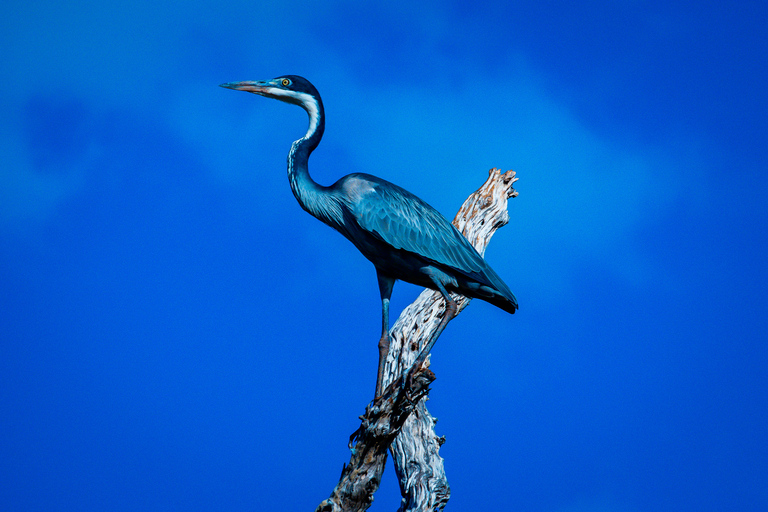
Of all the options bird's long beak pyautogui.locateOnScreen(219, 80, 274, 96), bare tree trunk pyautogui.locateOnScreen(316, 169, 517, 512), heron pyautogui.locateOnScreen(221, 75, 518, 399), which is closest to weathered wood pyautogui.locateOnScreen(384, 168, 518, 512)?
bare tree trunk pyautogui.locateOnScreen(316, 169, 517, 512)

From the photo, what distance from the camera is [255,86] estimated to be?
4.57 metres

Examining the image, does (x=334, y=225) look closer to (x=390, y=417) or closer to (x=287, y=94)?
(x=287, y=94)

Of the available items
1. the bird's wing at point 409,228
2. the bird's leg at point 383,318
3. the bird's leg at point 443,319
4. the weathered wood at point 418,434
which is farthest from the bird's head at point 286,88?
the weathered wood at point 418,434

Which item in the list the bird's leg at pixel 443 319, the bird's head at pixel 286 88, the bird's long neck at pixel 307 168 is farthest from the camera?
the bird's head at pixel 286 88

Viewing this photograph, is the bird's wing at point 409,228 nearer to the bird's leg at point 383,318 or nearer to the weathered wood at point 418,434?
the bird's leg at point 383,318

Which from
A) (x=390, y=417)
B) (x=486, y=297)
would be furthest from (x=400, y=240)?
(x=390, y=417)

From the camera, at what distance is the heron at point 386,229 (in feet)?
13.6

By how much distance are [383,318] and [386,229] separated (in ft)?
2.14

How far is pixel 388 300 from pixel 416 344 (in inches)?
40.4

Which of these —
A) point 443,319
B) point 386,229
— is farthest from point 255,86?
point 443,319

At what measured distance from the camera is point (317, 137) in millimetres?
4527

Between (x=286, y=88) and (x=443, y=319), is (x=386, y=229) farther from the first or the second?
(x=286, y=88)

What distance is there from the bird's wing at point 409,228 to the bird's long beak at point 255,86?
37.4 inches

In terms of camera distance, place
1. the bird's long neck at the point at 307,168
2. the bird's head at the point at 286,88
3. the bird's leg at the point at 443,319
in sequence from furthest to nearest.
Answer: the bird's head at the point at 286,88, the bird's long neck at the point at 307,168, the bird's leg at the point at 443,319
